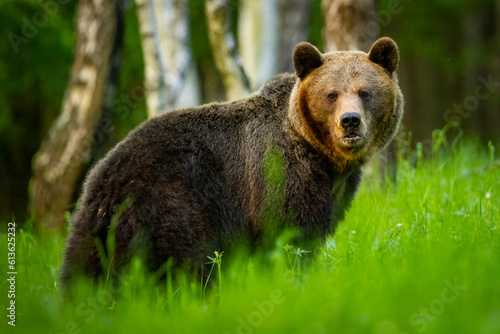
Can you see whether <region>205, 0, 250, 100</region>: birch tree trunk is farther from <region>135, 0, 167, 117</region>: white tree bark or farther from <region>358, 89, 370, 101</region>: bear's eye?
<region>358, 89, 370, 101</region>: bear's eye

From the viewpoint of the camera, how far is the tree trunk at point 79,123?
857cm

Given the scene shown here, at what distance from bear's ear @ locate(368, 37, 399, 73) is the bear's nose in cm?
73

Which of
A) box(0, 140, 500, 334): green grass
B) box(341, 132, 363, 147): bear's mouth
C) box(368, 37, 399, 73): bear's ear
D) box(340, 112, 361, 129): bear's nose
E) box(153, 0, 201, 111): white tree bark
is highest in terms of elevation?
box(153, 0, 201, 111): white tree bark

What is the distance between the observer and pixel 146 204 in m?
4.51

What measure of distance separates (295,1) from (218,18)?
2.88 m

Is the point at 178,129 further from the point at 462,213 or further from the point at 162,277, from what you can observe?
the point at 462,213

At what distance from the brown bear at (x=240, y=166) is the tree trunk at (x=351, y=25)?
8.25 ft

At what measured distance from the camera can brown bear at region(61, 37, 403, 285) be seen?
4.50m

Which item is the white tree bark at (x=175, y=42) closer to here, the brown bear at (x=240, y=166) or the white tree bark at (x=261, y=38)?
the white tree bark at (x=261, y=38)

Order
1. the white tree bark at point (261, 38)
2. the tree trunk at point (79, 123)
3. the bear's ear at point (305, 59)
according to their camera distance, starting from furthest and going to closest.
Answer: the white tree bark at point (261, 38), the tree trunk at point (79, 123), the bear's ear at point (305, 59)

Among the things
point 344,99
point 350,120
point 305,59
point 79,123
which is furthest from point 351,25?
point 79,123

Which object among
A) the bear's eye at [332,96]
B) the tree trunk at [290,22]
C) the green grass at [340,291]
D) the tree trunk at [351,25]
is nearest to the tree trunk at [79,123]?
the green grass at [340,291]

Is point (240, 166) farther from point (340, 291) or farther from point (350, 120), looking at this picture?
point (340, 291)

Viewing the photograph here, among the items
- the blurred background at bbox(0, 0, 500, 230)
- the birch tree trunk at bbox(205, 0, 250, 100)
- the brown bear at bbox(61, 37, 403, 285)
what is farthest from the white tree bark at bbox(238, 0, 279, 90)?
the brown bear at bbox(61, 37, 403, 285)
